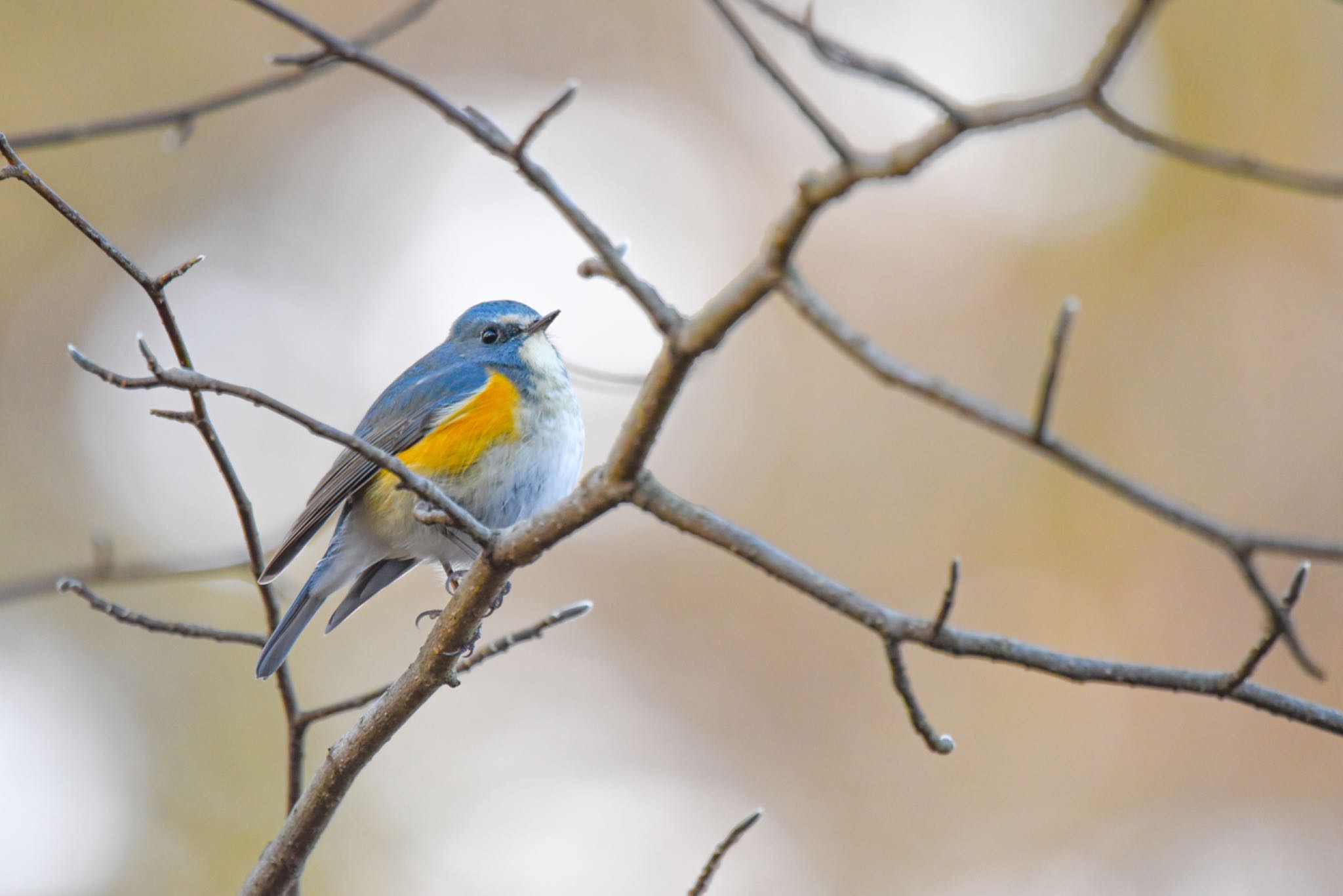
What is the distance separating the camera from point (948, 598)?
1.63 m

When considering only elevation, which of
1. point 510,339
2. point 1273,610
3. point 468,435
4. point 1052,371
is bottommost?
point 1273,610

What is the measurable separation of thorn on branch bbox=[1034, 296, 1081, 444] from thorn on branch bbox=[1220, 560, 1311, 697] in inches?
17.3

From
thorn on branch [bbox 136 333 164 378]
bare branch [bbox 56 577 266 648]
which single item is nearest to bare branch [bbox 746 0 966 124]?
thorn on branch [bbox 136 333 164 378]

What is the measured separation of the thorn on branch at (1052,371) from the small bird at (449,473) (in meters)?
2.22

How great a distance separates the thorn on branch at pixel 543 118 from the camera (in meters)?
1.62

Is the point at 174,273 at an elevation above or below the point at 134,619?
above

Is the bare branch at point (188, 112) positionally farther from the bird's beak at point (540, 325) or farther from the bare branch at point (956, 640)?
the bare branch at point (956, 640)

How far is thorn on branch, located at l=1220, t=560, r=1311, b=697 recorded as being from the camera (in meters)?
1.56

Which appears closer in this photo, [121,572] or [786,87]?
[786,87]

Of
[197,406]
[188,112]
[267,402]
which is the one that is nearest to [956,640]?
[267,402]

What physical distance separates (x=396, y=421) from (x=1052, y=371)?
296cm

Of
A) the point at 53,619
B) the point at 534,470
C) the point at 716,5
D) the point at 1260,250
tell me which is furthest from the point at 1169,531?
the point at 53,619

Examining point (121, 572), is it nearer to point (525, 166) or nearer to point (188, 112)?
point (188, 112)

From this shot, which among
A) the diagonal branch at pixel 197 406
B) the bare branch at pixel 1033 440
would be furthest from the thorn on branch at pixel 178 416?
the bare branch at pixel 1033 440
